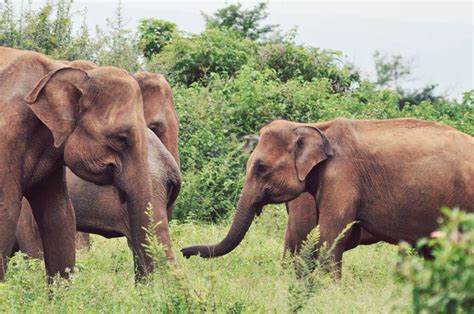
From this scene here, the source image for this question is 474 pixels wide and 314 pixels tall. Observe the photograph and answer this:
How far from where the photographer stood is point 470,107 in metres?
17.7

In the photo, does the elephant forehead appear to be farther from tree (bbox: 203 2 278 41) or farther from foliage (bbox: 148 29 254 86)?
tree (bbox: 203 2 278 41)

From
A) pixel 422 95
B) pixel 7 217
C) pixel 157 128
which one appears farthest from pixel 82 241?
pixel 422 95

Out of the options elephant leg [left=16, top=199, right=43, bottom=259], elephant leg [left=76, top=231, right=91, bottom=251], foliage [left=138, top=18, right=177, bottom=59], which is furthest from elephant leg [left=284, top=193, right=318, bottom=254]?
foliage [left=138, top=18, right=177, bottom=59]

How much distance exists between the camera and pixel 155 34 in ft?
68.7

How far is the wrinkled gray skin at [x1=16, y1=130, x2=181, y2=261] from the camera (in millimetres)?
9266

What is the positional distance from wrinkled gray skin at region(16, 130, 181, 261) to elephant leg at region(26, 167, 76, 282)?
1417mm

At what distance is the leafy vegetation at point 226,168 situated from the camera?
6.36 m

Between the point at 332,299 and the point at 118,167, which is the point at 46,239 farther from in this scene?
the point at 332,299

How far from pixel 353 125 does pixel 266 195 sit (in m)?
0.83

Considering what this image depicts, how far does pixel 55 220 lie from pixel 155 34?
13.4 metres

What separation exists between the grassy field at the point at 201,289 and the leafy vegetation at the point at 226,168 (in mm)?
12

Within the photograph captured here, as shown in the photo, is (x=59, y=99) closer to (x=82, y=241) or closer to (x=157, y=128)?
(x=157, y=128)

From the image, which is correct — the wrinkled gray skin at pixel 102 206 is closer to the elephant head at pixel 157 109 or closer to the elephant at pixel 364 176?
the elephant at pixel 364 176

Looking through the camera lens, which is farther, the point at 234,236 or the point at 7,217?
the point at 234,236
